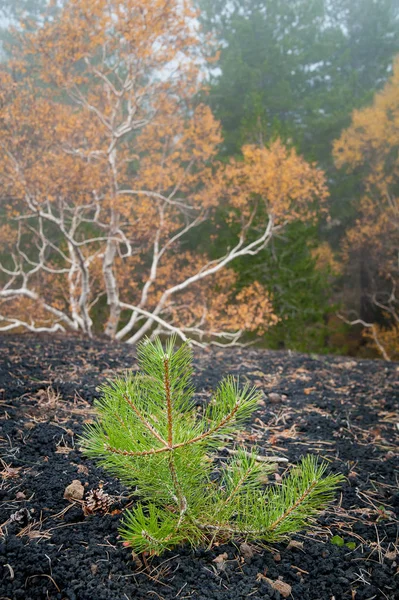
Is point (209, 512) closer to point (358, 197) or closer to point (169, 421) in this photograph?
point (169, 421)

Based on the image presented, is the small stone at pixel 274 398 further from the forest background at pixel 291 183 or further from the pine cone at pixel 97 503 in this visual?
the forest background at pixel 291 183

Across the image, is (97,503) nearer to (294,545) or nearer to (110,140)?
(294,545)

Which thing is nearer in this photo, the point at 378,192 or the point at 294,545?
the point at 294,545

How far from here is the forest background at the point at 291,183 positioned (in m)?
8.45

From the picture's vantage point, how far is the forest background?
8445 mm

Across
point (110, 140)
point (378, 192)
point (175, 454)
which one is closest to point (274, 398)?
point (175, 454)

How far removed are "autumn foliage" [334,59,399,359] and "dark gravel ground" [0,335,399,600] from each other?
8.38 metres

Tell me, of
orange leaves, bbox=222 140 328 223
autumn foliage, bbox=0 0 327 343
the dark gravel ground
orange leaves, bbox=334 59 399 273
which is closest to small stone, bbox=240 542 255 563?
the dark gravel ground

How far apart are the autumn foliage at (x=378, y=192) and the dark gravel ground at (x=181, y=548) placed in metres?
8.38

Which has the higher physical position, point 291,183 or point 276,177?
point 276,177

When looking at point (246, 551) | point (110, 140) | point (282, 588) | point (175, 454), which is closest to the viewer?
point (175, 454)

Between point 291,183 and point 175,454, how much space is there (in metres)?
6.71

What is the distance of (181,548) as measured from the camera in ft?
4.00

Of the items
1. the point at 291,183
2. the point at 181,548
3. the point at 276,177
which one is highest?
the point at 276,177
